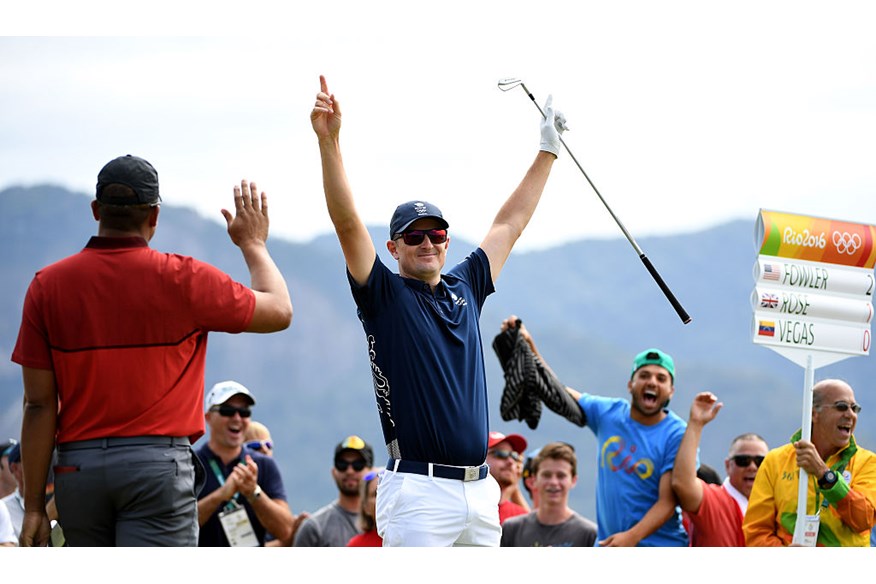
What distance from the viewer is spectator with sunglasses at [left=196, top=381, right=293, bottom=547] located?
6992 millimetres

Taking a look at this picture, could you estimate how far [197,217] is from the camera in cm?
3803

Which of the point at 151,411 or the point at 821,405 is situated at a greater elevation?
the point at 821,405

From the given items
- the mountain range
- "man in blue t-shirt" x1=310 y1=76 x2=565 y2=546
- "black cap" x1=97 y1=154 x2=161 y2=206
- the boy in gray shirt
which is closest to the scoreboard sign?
the boy in gray shirt

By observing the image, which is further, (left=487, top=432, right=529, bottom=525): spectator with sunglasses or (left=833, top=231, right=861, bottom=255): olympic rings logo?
(left=487, top=432, right=529, bottom=525): spectator with sunglasses

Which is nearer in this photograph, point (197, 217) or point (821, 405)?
point (821, 405)

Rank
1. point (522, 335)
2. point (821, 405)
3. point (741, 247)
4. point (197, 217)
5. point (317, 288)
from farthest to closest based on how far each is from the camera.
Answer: point (741, 247), point (197, 217), point (317, 288), point (522, 335), point (821, 405)

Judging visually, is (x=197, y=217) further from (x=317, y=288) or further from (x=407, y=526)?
(x=407, y=526)

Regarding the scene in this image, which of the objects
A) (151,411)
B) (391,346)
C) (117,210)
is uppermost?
(117,210)

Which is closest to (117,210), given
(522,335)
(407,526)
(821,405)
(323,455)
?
(407,526)

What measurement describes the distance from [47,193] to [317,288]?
33.6 feet

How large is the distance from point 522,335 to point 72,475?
3362 mm

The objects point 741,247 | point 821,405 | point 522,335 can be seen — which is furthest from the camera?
point 741,247

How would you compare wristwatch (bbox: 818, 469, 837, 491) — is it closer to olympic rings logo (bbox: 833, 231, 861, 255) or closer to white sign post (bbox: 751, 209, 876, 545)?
white sign post (bbox: 751, 209, 876, 545)

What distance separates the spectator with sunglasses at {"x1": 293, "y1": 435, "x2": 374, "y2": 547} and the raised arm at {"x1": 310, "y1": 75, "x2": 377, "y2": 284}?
3.24 meters
